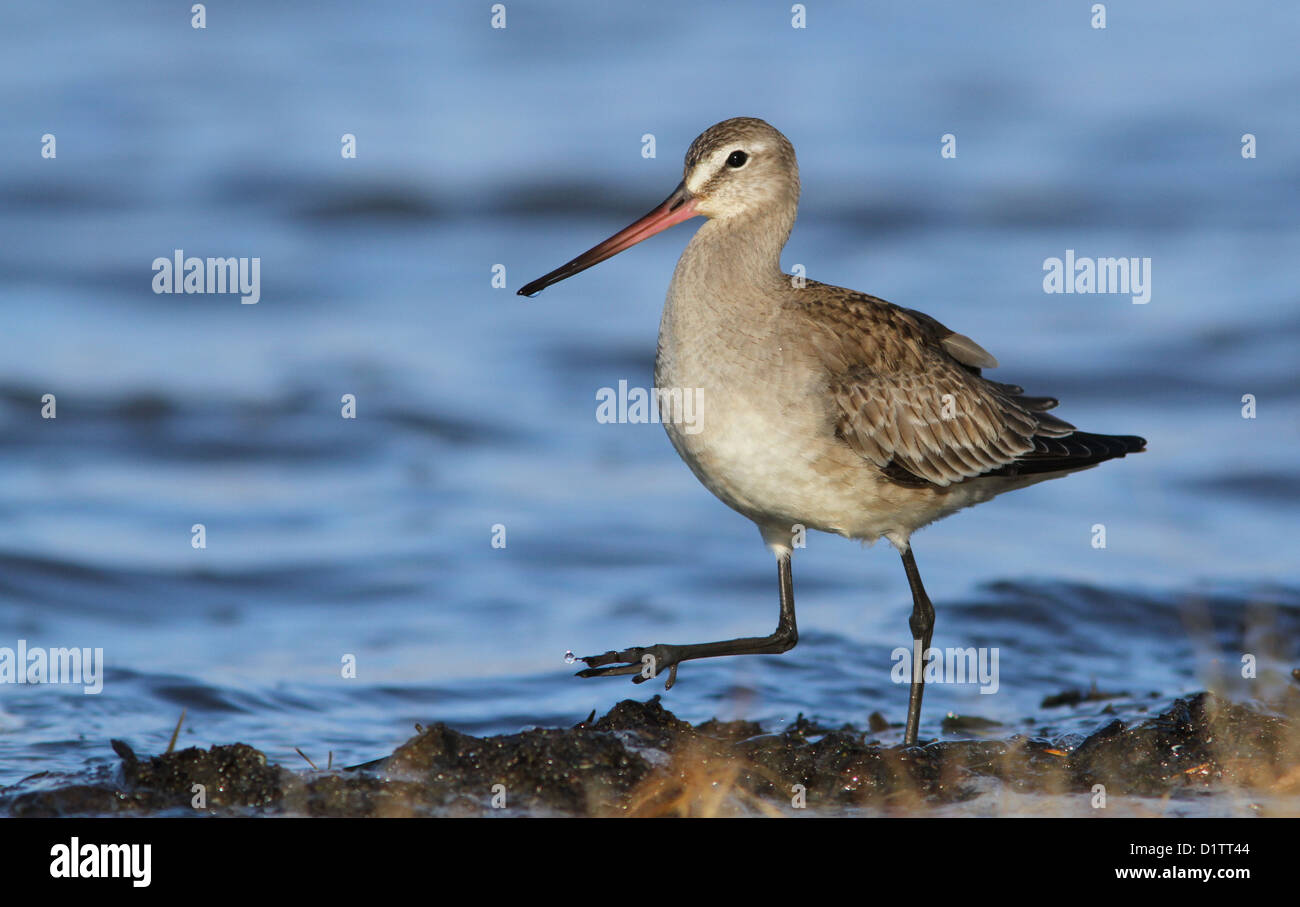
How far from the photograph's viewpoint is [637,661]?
6.01 m

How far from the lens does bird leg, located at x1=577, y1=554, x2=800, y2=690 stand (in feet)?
19.6

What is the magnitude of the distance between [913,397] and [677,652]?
1429 mm

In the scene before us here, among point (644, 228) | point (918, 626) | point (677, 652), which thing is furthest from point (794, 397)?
point (918, 626)

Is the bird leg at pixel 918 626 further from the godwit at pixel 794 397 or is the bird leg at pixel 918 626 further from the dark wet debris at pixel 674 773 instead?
the dark wet debris at pixel 674 773

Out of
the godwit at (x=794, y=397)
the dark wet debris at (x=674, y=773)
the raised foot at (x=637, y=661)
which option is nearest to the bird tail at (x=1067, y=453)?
the godwit at (x=794, y=397)

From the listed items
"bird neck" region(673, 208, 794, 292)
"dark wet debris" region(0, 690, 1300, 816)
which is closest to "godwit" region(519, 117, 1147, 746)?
"bird neck" region(673, 208, 794, 292)

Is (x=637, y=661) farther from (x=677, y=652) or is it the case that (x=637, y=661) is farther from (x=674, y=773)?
(x=674, y=773)

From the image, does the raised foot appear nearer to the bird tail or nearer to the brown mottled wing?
the brown mottled wing

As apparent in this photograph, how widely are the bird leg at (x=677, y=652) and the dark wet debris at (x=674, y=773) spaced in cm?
27

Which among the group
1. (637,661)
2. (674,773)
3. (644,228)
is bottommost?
(674,773)

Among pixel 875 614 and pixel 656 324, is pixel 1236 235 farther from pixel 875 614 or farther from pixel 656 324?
pixel 875 614

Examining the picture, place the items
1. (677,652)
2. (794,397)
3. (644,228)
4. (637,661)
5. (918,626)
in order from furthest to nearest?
1. (918,626)
2. (644,228)
3. (677,652)
4. (637,661)
5. (794,397)

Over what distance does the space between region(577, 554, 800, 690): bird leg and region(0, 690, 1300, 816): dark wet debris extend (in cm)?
27

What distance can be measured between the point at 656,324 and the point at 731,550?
143 inches
